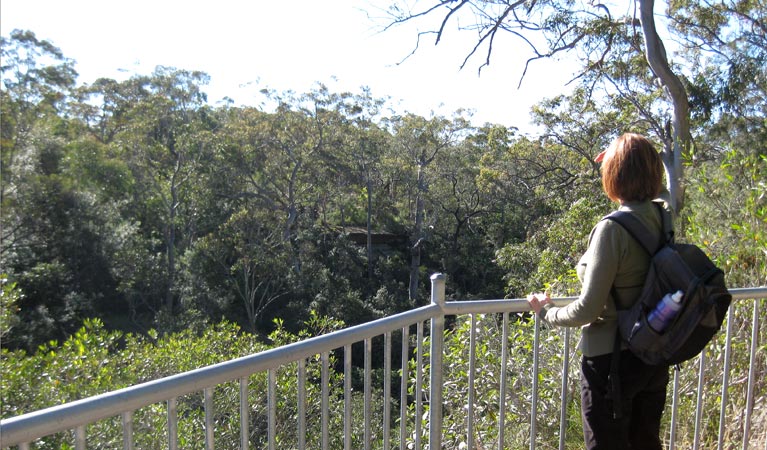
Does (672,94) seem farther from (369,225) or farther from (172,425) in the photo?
(369,225)

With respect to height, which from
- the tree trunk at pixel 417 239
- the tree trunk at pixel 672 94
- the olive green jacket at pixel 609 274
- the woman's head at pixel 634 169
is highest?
the tree trunk at pixel 672 94

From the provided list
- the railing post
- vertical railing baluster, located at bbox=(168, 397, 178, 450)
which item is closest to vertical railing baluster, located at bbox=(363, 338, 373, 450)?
the railing post

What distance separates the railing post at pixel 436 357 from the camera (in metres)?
2.37

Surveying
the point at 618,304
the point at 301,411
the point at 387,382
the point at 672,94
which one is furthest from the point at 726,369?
the point at 672,94

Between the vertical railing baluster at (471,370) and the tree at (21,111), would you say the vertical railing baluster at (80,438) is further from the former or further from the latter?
the tree at (21,111)

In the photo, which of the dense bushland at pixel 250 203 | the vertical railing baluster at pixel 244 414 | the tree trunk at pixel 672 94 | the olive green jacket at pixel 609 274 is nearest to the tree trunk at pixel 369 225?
the dense bushland at pixel 250 203

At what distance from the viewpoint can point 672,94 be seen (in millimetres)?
8922

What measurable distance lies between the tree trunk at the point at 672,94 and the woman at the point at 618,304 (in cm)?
689

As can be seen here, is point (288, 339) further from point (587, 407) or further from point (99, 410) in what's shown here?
point (99, 410)

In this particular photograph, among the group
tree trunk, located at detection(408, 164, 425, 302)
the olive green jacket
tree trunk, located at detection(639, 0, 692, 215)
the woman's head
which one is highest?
tree trunk, located at detection(639, 0, 692, 215)

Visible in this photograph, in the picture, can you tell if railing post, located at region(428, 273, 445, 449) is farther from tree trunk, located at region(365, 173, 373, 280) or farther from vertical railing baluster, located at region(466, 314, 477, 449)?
tree trunk, located at region(365, 173, 373, 280)

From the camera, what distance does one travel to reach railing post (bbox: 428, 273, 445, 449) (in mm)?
2373

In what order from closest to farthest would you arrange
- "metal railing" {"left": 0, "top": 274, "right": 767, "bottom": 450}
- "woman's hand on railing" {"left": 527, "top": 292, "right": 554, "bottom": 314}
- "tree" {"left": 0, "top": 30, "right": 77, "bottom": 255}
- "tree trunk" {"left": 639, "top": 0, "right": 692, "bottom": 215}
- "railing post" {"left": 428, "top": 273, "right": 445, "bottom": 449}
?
"metal railing" {"left": 0, "top": 274, "right": 767, "bottom": 450}, "railing post" {"left": 428, "top": 273, "right": 445, "bottom": 449}, "woman's hand on railing" {"left": 527, "top": 292, "right": 554, "bottom": 314}, "tree trunk" {"left": 639, "top": 0, "right": 692, "bottom": 215}, "tree" {"left": 0, "top": 30, "right": 77, "bottom": 255}

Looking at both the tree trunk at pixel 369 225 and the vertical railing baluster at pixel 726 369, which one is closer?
the vertical railing baluster at pixel 726 369
